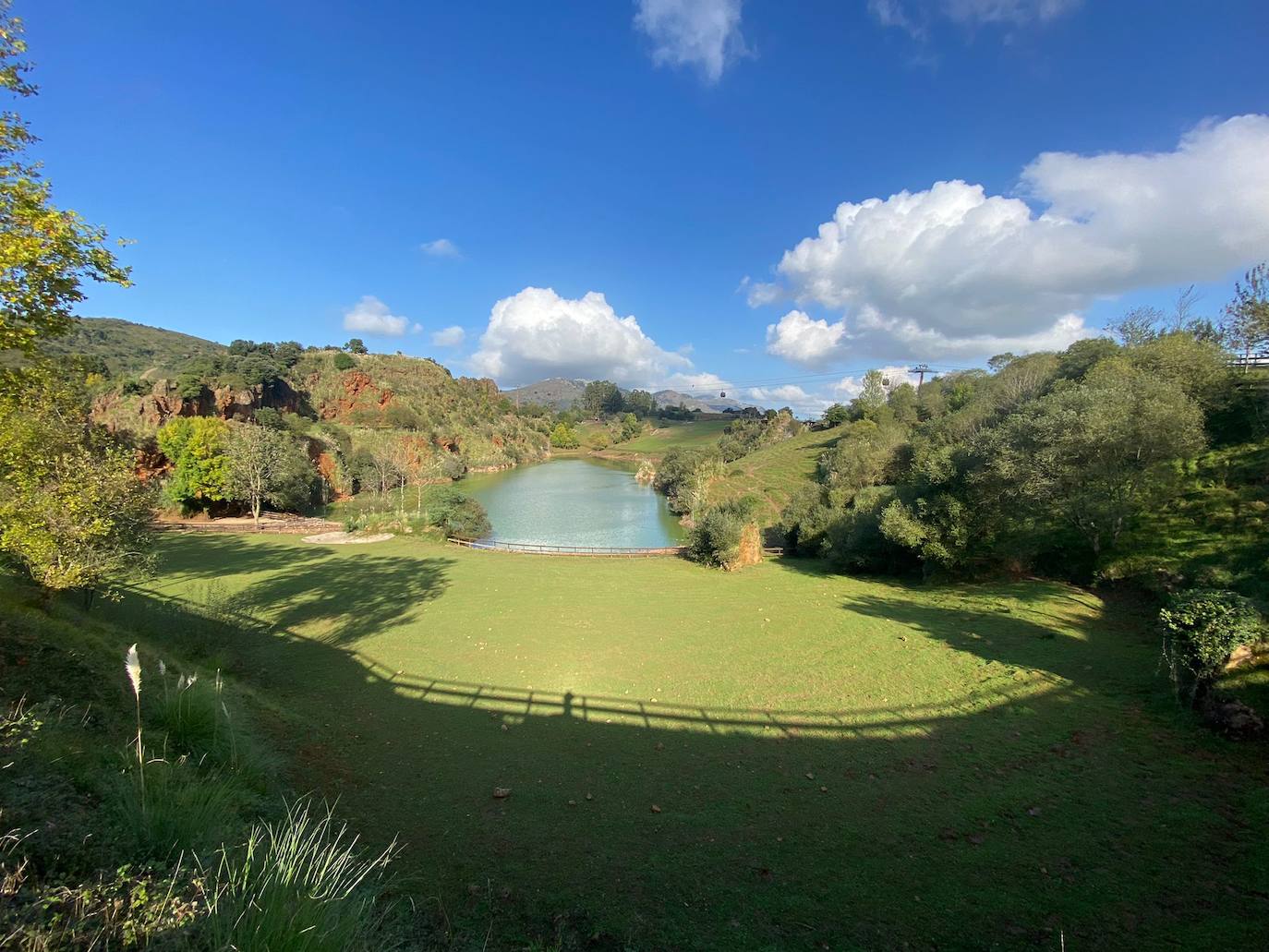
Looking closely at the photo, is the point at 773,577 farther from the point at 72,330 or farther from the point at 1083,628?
the point at 72,330

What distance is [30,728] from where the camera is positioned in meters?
3.73

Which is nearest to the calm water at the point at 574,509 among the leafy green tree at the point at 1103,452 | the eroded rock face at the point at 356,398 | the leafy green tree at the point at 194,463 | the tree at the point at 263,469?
the tree at the point at 263,469

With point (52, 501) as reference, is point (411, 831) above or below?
below

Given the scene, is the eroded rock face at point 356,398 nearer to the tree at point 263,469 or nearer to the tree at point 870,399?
the tree at point 263,469

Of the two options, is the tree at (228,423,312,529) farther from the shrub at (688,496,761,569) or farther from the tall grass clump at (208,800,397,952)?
the tall grass clump at (208,800,397,952)

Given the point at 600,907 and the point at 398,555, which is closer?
the point at 600,907

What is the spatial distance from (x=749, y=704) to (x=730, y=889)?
4.94m

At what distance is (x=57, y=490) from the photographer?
803 cm

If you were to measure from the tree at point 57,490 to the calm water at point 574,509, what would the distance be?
2718 cm

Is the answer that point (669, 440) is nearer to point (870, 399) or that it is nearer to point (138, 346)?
point (870, 399)

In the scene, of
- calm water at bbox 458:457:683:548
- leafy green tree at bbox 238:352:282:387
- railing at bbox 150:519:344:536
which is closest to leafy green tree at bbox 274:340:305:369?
leafy green tree at bbox 238:352:282:387

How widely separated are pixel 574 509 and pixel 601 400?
12618cm

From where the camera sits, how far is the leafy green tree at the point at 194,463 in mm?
34594

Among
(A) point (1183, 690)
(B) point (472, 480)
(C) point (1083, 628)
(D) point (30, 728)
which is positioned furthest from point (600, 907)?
(B) point (472, 480)
